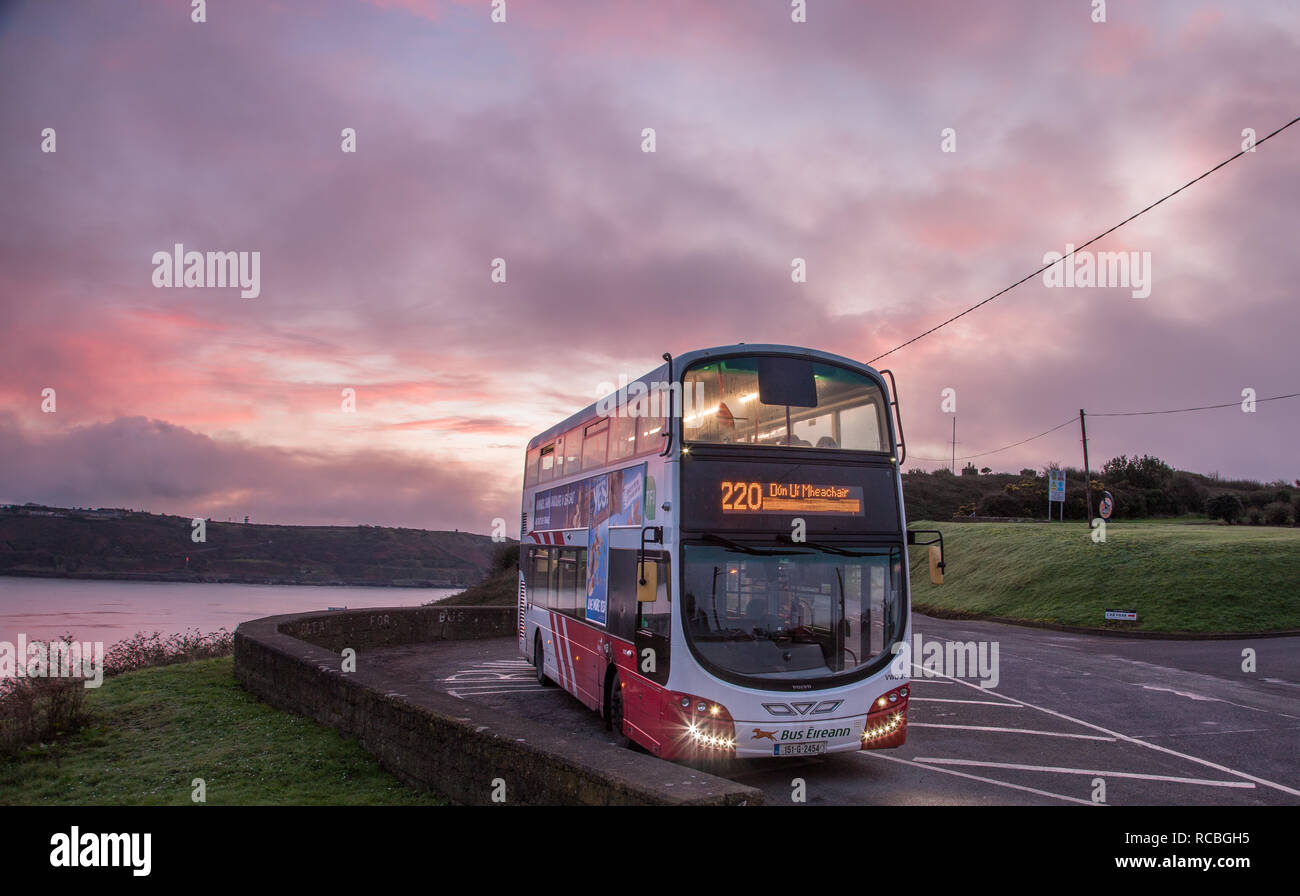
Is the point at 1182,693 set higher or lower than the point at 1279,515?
lower

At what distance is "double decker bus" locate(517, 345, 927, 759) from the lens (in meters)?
8.47

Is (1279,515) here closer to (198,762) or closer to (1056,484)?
(1056,484)

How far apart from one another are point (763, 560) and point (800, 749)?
192cm

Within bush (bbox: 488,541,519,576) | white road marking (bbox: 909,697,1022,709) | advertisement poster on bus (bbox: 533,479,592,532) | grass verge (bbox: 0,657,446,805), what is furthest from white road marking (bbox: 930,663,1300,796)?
bush (bbox: 488,541,519,576)

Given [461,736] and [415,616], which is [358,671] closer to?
[461,736]

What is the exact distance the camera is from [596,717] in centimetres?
1313

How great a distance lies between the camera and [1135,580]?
27.9m

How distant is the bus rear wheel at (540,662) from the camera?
51.4 feet

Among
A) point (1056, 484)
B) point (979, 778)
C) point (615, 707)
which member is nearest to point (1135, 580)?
point (1056, 484)

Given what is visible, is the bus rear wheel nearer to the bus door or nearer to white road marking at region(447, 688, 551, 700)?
white road marking at region(447, 688, 551, 700)

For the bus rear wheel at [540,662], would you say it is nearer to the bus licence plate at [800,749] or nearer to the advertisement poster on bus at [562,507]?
the advertisement poster on bus at [562,507]
